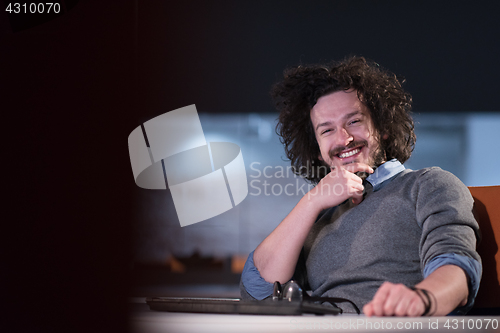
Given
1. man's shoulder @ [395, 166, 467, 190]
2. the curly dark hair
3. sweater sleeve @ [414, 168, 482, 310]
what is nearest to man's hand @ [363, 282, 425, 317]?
sweater sleeve @ [414, 168, 482, 310]

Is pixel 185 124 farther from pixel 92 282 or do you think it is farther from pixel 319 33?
pixel 92 282

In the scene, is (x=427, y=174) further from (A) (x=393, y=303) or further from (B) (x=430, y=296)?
(A) (x=393, y=303)

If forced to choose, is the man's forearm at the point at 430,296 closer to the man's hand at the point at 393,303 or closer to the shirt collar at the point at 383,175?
the man's hand at the point at 393,303

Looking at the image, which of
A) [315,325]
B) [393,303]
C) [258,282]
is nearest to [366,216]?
[258,282]

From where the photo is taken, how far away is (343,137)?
3.95ft

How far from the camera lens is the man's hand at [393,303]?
0.50m

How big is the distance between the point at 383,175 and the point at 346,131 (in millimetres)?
180

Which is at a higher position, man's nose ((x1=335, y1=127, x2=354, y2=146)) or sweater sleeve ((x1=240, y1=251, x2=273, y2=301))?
man's nose ((x1=335, y1=127, x2=354, y2=146))

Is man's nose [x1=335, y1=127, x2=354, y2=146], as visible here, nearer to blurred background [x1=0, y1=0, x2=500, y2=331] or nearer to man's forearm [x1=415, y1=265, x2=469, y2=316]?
man's forearm [x1=415, y1=265, x2=469, y2=316]

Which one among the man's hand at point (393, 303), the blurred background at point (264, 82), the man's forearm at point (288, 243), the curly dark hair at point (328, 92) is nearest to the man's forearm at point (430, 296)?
the man's hand at point (393, 303)

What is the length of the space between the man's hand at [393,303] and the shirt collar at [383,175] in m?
0.61

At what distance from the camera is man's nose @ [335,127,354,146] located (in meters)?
1.20

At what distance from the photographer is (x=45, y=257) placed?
46 cm

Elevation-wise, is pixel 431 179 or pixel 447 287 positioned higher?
pixel 431 179
